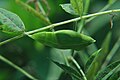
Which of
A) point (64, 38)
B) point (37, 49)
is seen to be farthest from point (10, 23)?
point (37, 49)

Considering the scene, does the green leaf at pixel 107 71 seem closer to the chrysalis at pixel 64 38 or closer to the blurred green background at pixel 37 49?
the chrysalis at pixel 64 38

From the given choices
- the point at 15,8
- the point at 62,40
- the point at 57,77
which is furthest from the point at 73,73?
the point at 15,8

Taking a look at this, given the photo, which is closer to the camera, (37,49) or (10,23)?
(10,23)

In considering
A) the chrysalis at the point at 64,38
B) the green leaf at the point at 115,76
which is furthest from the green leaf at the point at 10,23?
the green leaf at the point at 115,76

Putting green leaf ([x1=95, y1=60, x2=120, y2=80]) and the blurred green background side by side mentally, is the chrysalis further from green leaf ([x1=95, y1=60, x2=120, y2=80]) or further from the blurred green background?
the blurred green background

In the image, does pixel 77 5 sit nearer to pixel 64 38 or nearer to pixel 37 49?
pixel 64 38

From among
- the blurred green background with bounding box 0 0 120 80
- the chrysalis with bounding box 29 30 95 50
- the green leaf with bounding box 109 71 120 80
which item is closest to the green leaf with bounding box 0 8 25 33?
the chrysalis with bounding box 29 30 95 50
